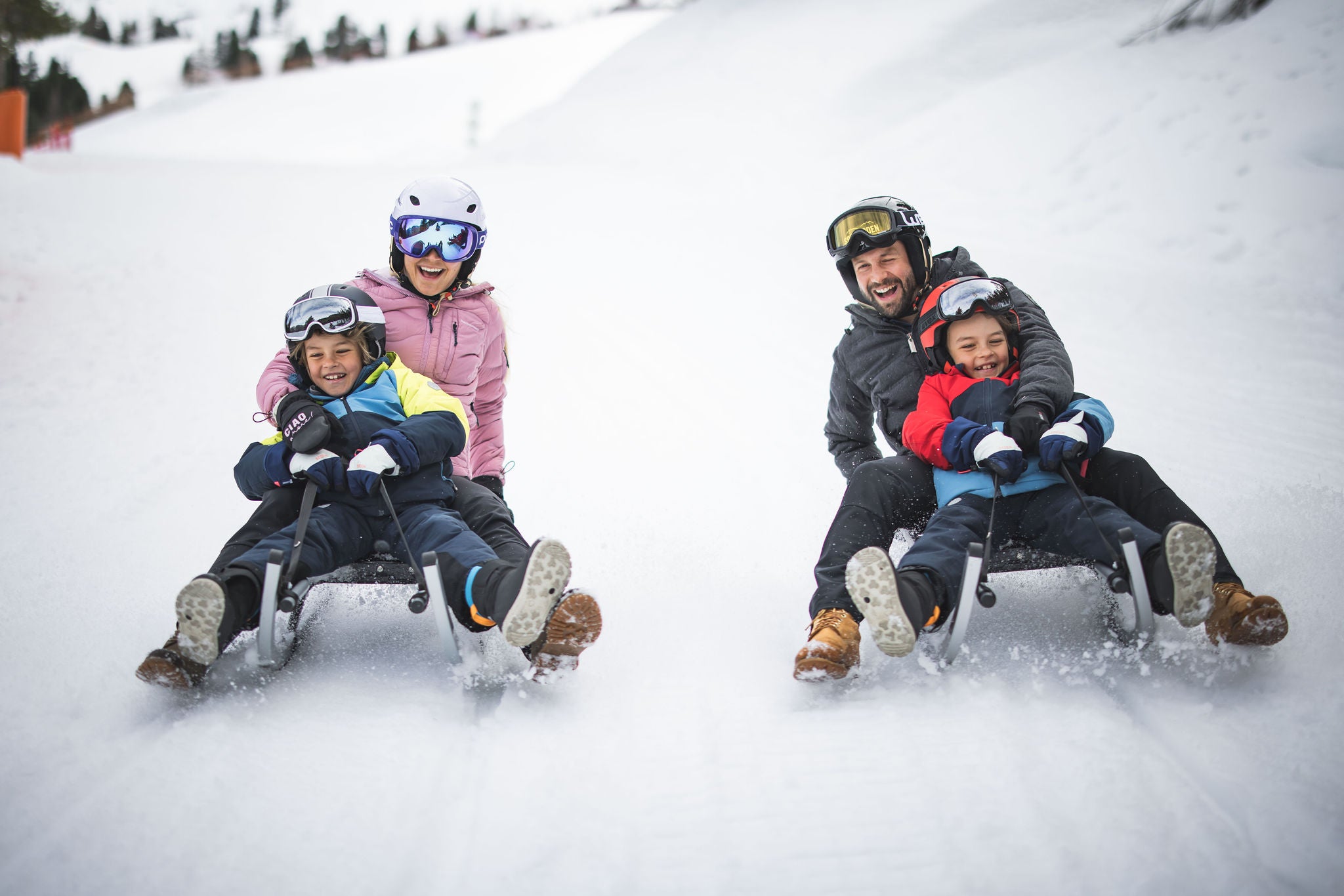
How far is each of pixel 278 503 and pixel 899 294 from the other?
228 centimetres

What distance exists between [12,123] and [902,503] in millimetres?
16213

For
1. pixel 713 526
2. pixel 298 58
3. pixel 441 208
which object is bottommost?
pixel 713 526

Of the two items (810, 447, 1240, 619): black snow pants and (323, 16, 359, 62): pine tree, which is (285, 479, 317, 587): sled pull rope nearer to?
(810, 447, 1240, 619): black snow pants

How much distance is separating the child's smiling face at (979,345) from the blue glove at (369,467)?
1887 mm

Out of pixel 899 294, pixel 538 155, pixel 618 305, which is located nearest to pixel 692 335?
pixel 618 305

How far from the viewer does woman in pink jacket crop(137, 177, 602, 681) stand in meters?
2.76

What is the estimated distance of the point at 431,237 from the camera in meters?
3.12

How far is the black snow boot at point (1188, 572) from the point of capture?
7.02ft

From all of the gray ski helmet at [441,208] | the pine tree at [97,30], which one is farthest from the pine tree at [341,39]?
the gray ski helmet at [441,208]

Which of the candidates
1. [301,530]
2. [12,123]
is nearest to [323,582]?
[301,530]

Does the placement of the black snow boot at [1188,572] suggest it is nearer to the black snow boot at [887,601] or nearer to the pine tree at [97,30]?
the black snow boot at [887,601]

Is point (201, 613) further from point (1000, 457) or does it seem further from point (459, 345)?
point (1000, 457)

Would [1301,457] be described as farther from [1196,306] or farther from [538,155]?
[538,155]

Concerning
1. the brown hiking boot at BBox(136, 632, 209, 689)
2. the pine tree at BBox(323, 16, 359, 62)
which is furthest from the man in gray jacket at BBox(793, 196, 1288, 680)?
the pine tree at BBox(323, 16, 359, 62)
